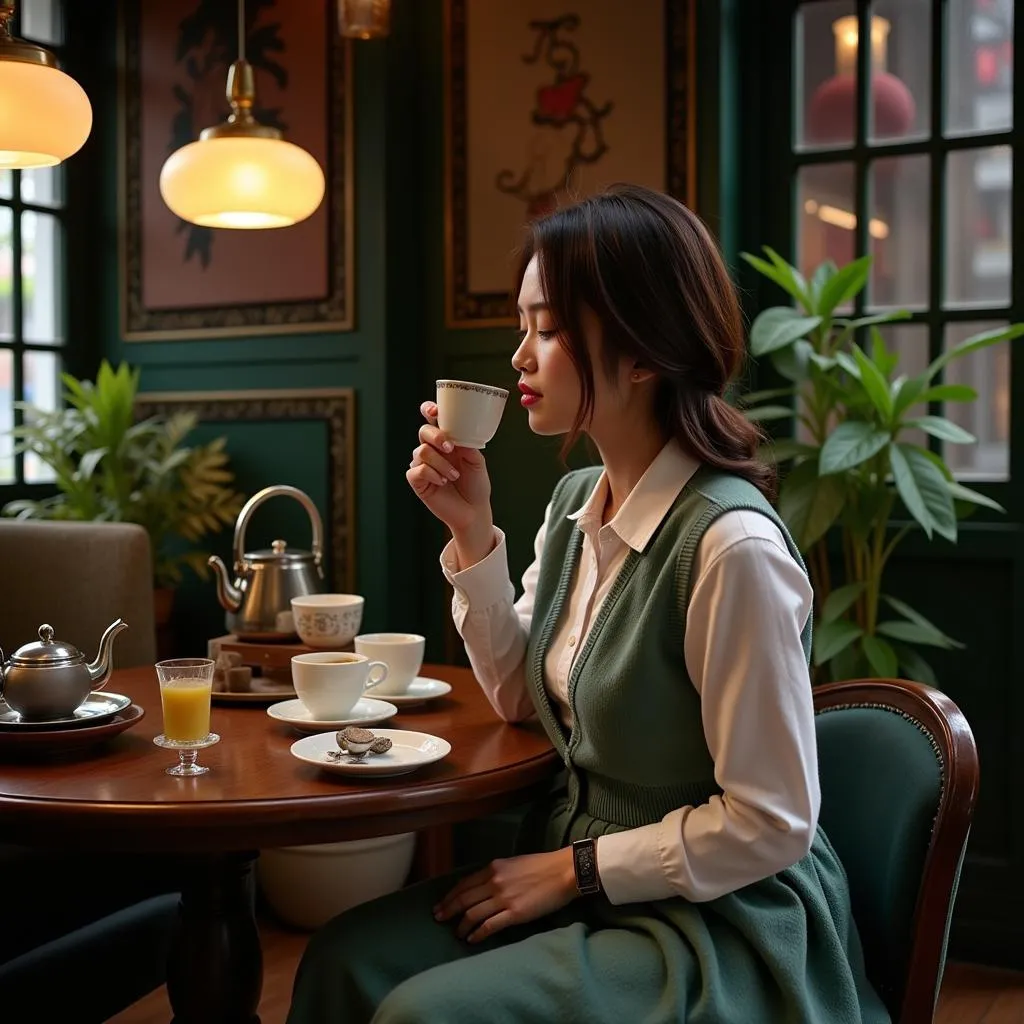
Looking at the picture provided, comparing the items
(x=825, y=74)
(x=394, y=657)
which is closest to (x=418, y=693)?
(x=394, y=657)

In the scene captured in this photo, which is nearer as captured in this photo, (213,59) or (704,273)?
(704,273)

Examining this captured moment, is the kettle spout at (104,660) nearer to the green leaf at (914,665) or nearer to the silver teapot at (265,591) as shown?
the silver teapot at (265,591)

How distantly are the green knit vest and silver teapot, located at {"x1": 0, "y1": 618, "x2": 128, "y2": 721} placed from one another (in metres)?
0.62

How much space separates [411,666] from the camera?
6.22 feet

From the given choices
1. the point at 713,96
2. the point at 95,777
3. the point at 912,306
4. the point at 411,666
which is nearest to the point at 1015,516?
the point at 912,306

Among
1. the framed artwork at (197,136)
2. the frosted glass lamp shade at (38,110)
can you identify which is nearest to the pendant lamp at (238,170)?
the frosted glass lamp shade at (38,110)

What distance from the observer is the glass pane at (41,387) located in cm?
371

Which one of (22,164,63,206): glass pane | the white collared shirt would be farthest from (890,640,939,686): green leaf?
(22,164,63,206): glass pane

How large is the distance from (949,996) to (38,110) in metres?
2.47

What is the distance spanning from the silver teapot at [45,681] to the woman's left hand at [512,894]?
21.1 inches

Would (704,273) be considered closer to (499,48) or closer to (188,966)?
(188,966)

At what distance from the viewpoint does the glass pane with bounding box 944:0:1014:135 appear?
2.97 meters

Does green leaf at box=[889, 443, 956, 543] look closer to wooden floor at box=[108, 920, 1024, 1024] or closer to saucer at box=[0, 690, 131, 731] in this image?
wooden floor at box=[108, 920, 1024, 1024]

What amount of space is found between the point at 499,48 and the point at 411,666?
1.96 meters
